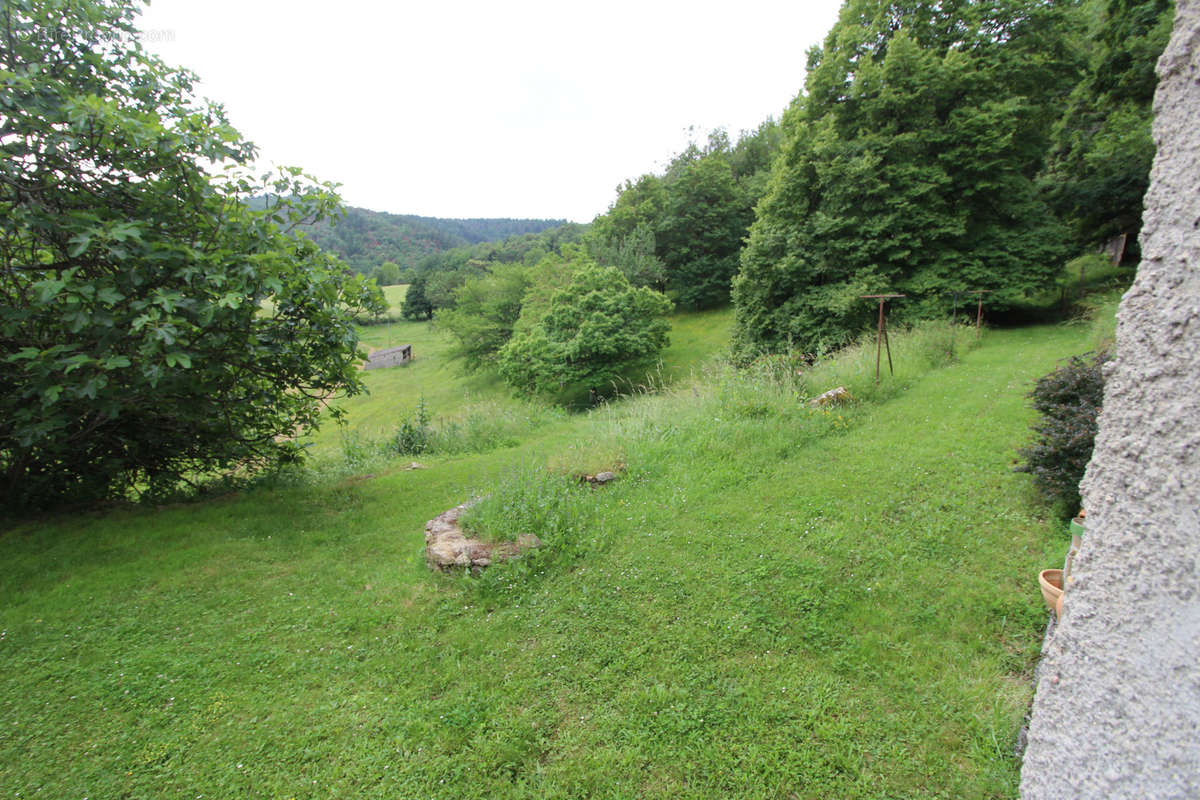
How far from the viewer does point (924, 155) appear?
619 inches

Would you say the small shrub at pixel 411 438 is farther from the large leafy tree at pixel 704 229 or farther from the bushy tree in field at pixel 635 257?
the large leafy tree at pixel 704 229

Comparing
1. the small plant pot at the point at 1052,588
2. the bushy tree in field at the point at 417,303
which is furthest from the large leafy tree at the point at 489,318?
the bushy tree in field at the point at 417,303

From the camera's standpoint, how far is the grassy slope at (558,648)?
8.26ft

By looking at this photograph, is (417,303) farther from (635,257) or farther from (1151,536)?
(1151,536)

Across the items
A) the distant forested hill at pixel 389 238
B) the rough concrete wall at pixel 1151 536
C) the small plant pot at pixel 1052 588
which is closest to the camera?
the rough concrete wall at pixel 1151 536

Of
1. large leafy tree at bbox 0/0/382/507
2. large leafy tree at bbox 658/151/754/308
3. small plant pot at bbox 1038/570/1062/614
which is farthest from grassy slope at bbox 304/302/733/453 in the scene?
small plant pot at bbox 1038/570/1062/614

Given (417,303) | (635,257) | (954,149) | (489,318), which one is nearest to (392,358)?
(489,318)

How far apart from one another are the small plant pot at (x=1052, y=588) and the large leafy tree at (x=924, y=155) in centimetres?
1426

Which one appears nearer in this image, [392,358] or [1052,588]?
[1052,588]

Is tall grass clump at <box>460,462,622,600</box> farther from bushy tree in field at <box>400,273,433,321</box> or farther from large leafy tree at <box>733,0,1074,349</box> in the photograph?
bushy tree in field at <box>400,273,433,321</box>

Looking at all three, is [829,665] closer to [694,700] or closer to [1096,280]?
[694,700]

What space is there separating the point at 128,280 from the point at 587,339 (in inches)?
661

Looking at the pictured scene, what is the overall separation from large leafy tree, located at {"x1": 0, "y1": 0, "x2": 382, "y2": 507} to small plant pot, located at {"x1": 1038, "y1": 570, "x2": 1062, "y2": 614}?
19.6 feet

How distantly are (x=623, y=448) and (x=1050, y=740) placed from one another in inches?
210
